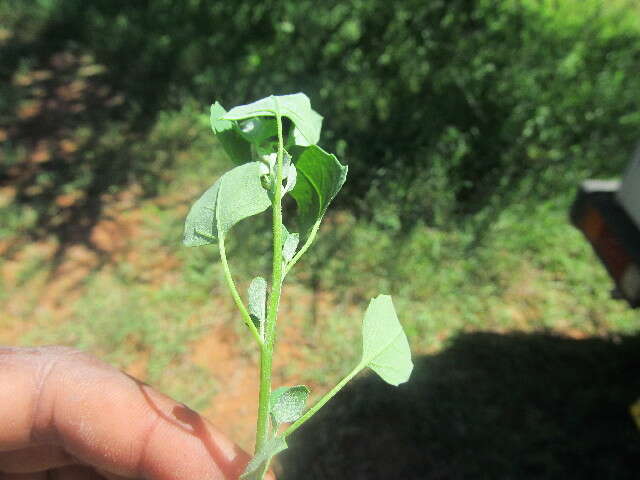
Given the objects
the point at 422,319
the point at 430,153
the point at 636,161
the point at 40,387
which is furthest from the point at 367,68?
the point at 40,387

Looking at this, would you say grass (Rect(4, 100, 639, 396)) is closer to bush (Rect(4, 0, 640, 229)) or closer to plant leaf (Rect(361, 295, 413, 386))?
bush (Rect(4, 0, 640, 229))

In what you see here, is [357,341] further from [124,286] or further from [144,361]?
[124,286]

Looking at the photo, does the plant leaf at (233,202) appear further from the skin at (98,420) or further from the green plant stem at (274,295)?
the skin at (98,420)

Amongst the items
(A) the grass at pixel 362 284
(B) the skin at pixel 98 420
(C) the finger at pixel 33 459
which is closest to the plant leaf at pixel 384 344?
(B) the skin at pixel 98 420

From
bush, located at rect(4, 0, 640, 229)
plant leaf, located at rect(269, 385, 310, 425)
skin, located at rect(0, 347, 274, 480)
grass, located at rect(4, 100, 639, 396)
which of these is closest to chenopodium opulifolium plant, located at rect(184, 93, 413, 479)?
plant leaf, located at rect(269, 385, 310, 425)

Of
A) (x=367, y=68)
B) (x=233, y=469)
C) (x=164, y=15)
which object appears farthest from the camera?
(x=164, y=15)

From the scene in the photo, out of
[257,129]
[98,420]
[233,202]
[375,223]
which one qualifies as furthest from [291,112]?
[375,223]
